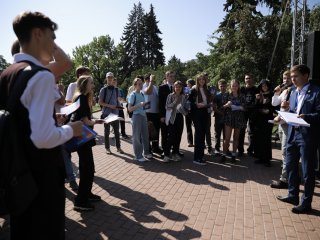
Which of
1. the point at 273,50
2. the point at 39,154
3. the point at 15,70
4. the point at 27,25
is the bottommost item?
the point at 39,154

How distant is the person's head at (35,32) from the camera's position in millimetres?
1949

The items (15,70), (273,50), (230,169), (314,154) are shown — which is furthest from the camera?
(273,50)

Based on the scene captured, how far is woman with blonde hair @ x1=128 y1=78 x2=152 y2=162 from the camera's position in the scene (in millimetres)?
7789

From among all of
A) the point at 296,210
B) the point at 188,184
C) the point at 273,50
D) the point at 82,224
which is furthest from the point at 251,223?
the point at 273,50

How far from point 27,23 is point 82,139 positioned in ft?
6.78

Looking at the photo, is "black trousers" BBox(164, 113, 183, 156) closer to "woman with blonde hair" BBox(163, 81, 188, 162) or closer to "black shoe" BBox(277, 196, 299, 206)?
"woman with blonde hair" BBox(163, 81, 188, 162)

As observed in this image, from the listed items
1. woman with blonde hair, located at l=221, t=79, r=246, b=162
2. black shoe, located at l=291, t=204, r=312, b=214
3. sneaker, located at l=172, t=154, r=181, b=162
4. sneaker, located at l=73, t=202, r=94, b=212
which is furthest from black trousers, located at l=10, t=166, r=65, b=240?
woman with blonde hair, located at l=221, t=79, r=246, b=162

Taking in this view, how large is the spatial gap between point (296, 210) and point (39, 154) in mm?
4229

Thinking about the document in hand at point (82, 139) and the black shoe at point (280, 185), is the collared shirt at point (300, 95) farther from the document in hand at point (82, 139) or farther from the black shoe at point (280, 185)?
the document in hand at point (82, 139)

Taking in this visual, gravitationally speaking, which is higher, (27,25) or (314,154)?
(27,25)

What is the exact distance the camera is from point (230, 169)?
23.7 ft

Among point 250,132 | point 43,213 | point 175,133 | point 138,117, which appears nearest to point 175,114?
point 175,133

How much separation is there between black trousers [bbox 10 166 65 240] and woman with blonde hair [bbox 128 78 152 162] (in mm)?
5624

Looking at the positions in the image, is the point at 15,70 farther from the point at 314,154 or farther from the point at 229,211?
the point at 314,154
